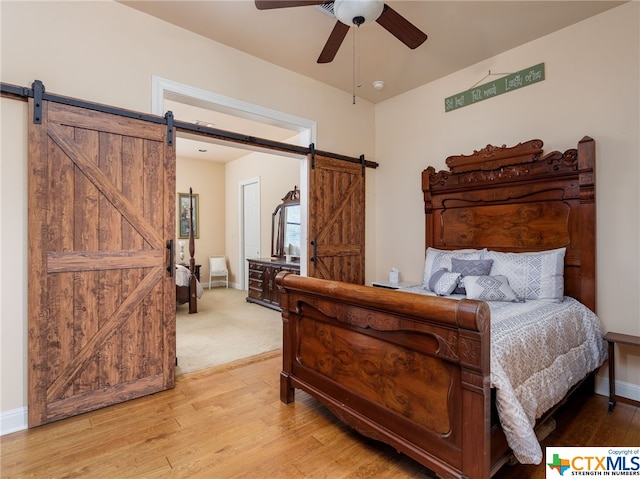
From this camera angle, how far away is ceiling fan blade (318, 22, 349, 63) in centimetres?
221

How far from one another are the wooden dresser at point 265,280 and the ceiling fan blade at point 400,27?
346cm

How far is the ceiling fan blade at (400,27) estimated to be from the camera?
2.06 m

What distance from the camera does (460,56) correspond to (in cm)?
332

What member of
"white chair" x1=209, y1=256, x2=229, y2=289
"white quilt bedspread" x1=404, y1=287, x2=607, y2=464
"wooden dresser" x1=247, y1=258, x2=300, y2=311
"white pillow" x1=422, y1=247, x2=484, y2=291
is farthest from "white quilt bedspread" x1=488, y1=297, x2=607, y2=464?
"white chair" x1=209, y1=256, x2=229, y2=289

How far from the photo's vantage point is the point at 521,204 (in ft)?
10.2

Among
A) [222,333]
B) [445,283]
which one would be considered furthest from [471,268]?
[222,333]

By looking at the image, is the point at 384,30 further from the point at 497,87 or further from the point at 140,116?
the point at 140,116

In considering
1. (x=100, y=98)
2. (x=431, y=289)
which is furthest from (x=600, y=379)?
(x=100, y=98)

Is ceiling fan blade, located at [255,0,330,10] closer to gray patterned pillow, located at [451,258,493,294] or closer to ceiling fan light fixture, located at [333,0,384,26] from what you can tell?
ceiling fan light fixture, located at [333,0,384,26]

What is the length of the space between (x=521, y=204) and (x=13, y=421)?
4.37m

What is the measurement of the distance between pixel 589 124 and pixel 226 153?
6194mm

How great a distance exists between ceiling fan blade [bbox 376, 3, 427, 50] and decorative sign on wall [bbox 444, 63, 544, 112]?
4.74 feet

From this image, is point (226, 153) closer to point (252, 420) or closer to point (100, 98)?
point (100, 98)

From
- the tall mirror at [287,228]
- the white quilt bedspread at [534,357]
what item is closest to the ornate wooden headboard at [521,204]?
the white quilt bedspread at [534,357]
